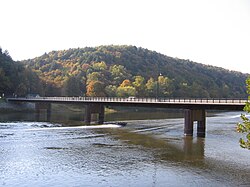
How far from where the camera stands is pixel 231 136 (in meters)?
57.7

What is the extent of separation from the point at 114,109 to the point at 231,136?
9496 centimetres

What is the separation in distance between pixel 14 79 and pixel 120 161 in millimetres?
108349

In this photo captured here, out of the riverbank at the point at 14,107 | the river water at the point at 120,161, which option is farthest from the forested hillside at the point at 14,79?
the river water at the point at 120,161

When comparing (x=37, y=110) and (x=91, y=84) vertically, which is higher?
(x=91, y=84)

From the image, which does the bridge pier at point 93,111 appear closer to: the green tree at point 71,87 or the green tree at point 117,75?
the green tree at point 71,87

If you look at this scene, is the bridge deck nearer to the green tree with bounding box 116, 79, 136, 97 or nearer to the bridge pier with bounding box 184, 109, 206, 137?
the bridge pier with bounding box 184, 109, 206, 137

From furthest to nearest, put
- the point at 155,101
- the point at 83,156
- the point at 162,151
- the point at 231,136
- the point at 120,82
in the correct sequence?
the point at 120,82, the point at 155,101, the point at 231,136, the point at 162,151, the point at 83,156

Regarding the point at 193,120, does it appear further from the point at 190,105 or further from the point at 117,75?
the point at 117,75

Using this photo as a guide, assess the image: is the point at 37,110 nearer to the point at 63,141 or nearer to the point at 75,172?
the point at 63,141


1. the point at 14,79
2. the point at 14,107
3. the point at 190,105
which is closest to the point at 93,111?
the point at 190,105

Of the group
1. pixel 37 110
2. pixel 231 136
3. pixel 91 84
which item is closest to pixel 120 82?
pixel 91 84

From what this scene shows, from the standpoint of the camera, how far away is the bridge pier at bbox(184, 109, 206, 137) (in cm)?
5947

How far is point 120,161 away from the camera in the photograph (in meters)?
35.6

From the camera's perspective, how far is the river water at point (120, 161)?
92.5ft
